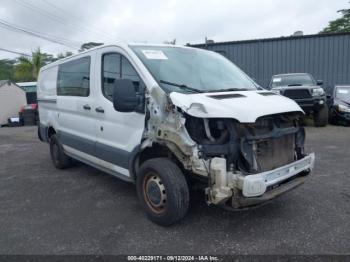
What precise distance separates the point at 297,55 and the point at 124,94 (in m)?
14.0

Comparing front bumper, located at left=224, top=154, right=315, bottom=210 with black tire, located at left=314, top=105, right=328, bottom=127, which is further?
black tire, located at left=314, top=105, right=328, bottom=127

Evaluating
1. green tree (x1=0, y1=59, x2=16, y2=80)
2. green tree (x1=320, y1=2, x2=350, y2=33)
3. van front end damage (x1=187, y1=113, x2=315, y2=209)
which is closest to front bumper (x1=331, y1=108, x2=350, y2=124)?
van front end damage (x1=187, y1=113, x2=315, y2=209)

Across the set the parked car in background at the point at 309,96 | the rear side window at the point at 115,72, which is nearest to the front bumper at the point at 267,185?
the rear side window at the point at 115,72

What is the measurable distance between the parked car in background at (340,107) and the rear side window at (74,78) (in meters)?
9.70

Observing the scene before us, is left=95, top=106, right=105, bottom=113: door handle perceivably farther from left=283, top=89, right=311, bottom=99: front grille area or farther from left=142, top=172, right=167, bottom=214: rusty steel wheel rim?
left=283, top=89, right=311, bottom=99: front grille area

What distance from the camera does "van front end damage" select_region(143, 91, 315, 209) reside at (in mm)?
3072

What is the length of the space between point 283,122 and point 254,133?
64cm

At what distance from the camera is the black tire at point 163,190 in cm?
328

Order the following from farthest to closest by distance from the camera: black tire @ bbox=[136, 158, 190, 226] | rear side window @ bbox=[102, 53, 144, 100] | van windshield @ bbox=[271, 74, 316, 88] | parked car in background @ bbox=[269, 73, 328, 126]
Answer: van windshield @ bbox=[271, 74, 316, 88]
parked car in background @ bbox=[269, 73, 328, 126]
rear side window @ bbox=[102, 53, 144, 100]
black tire @ bbox=[136, 158, 190, 226]

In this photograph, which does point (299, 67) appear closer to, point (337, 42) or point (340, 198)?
point (337, 42)

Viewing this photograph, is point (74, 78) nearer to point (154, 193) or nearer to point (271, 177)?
point (154, 193)

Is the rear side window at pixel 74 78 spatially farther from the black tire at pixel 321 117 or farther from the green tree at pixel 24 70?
the green tree at pixel 24 70

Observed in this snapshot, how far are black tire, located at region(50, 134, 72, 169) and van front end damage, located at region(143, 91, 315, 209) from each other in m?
3.09

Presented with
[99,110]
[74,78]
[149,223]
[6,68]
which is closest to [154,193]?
[149,223]
